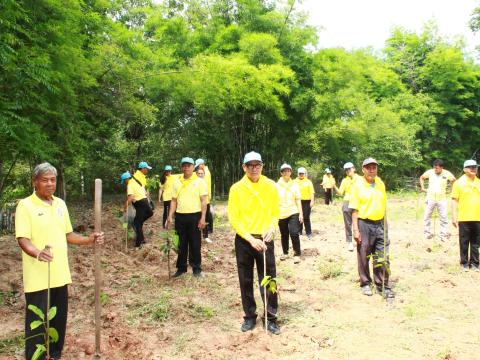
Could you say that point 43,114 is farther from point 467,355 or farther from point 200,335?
point 467,355

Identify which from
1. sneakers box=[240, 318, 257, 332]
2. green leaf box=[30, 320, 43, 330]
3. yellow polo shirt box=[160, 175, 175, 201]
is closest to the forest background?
yellow polo shirt box=[160, 175, 175, 201]

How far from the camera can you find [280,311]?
5.04 m

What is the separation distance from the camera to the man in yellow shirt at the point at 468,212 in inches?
258

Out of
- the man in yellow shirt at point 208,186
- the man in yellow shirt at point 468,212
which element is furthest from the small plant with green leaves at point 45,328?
the man in yellow shirt at point 468,212

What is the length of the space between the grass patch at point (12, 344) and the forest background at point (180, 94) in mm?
2638

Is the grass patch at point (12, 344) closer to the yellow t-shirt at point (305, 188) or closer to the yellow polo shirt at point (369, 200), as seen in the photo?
the yellow polo shirt at point (369, 200)

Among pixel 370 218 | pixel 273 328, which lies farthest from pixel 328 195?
pixel 273 328

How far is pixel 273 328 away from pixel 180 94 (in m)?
12.3

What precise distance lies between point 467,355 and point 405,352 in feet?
1.78

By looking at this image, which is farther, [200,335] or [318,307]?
[318,307]

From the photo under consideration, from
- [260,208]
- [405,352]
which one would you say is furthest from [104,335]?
[405,352]

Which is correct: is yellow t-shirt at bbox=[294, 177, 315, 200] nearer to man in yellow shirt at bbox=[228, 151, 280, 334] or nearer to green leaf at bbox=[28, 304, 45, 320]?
man in yellow shirt at bbox=[228, 151, 280, 334]

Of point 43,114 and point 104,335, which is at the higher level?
point 43,114

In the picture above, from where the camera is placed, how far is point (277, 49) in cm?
1543
